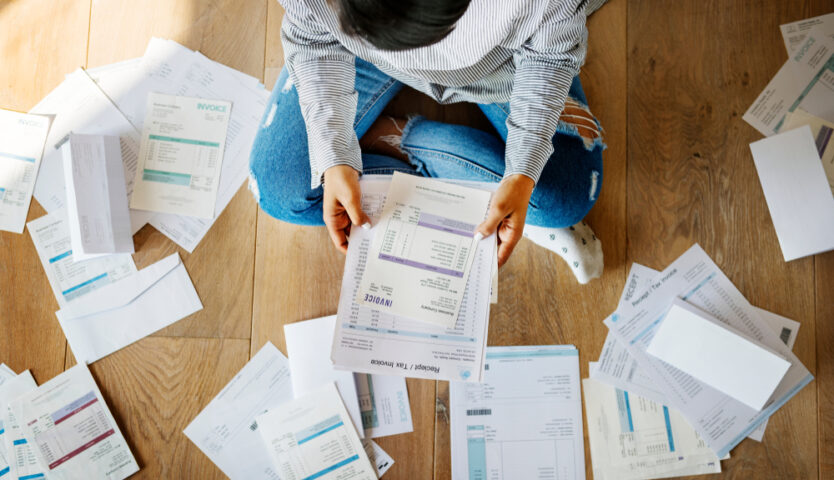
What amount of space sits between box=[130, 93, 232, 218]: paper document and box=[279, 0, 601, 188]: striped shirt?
12.9 inches

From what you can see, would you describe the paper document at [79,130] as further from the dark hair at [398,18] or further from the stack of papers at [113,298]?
the dark hair at [398,18]

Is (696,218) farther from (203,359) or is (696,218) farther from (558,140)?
(203,359)

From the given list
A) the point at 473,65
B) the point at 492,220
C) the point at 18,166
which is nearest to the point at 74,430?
the point at 18,166

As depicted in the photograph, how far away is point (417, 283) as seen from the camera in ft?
2.72

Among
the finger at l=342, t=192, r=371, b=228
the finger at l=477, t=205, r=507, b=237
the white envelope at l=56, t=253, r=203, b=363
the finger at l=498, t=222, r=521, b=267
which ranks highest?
the finger at l=342, t=192, r=371, b=228

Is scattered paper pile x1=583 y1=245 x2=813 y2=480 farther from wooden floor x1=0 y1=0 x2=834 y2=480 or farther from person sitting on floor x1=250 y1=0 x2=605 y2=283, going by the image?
person sitting on floor x1=250 y1=0 x2=605 y2=283

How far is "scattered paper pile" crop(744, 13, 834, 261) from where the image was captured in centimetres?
109

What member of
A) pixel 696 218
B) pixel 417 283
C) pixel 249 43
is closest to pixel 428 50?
pixel 417 283

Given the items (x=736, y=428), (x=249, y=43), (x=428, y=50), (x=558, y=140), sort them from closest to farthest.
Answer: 1. (x=428, y=50)
2. (x=558, y=140)
3. (x=736, y=428)
4. (x=249, y=43)

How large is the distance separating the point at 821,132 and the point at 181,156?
132cm

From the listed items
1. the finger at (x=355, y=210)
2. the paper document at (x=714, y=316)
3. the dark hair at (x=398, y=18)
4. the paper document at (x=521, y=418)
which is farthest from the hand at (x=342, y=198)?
the paper document at (x=714, y=316)

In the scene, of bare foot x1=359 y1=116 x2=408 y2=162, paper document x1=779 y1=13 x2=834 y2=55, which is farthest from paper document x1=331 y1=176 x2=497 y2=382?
paper document x1=779 y1=13 x2=834 y2=55

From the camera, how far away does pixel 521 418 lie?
1058 millimetres

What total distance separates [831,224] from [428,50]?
0.92 m
